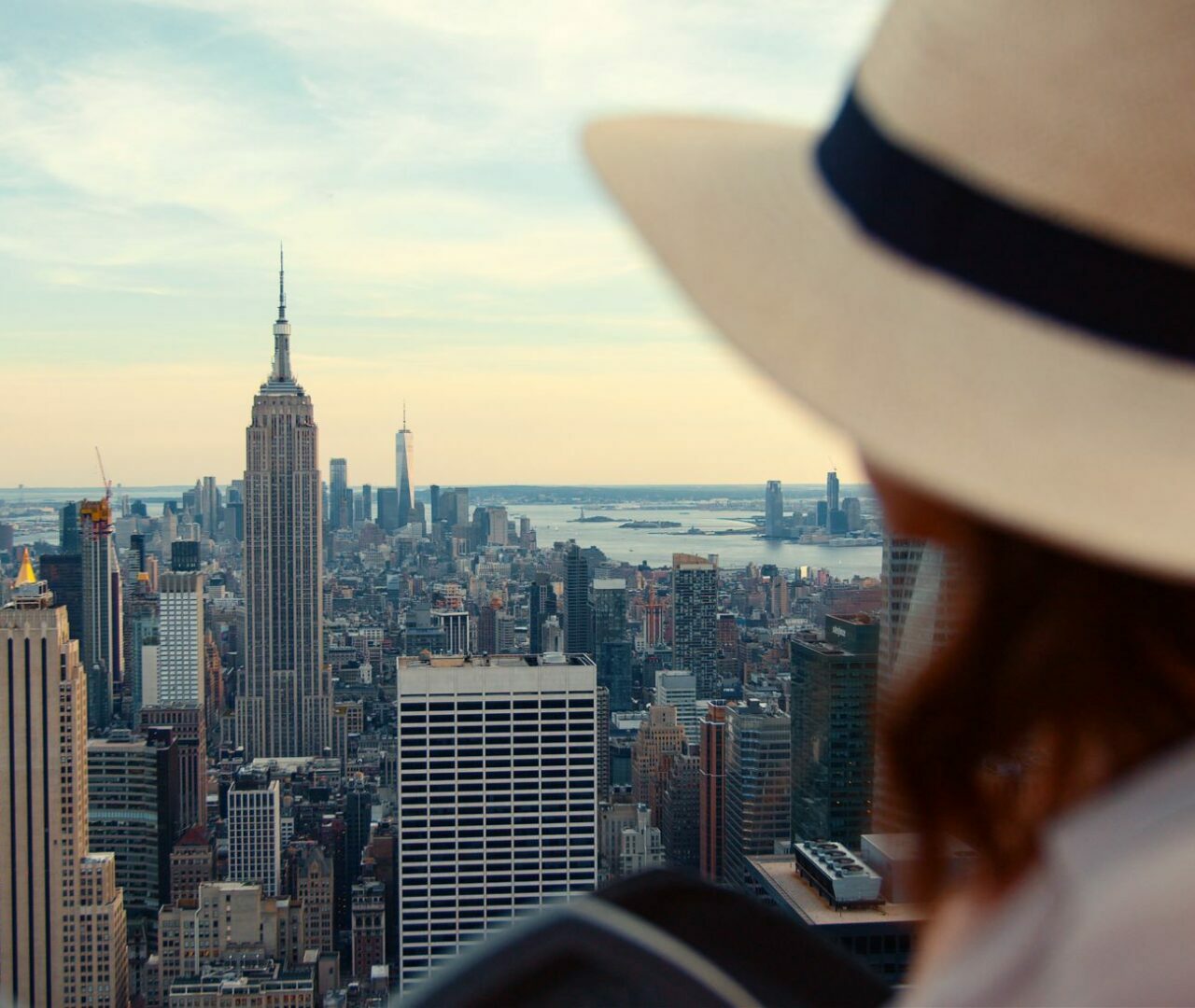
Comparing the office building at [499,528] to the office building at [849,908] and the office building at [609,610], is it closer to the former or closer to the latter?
the office building at [609,610]

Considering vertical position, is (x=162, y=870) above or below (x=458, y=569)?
below

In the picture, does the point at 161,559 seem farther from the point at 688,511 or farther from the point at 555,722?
the point at 688,511

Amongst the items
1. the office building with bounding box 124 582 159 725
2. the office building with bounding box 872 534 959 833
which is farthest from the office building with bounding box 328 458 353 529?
the office building with bounding box 872 534 959 833

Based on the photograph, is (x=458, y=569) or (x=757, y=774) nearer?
(x=757, y=774)

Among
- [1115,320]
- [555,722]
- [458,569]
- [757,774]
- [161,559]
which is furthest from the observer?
[161,559]

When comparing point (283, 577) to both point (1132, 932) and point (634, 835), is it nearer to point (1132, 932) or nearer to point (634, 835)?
point (634, 835)

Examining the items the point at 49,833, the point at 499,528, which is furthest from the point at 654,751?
the point at 49,833

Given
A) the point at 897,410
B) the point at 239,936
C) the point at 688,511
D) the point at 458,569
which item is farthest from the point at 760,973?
the point at 458,569
